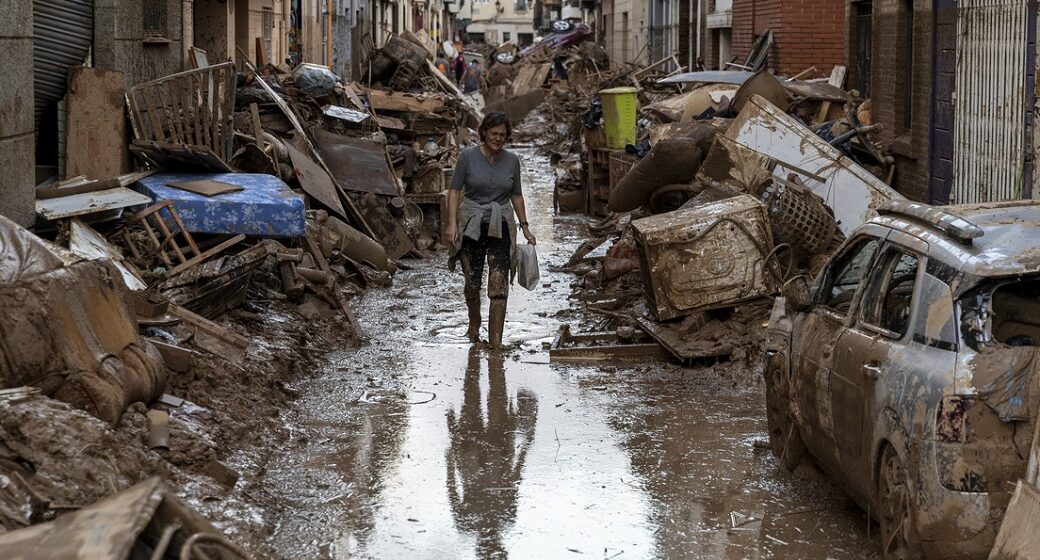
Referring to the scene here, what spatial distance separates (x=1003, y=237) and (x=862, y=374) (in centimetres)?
85

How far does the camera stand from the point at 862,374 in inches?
222

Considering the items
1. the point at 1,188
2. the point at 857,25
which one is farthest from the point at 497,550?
the point at 857,25

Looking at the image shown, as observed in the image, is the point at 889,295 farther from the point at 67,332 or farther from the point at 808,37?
the point at 808,37

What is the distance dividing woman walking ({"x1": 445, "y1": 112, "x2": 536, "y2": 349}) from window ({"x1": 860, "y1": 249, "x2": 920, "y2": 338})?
4576 mm

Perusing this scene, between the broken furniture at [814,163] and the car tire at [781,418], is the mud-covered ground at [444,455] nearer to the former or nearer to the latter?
the car tire at [781,418]

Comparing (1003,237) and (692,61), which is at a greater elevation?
(692,61)

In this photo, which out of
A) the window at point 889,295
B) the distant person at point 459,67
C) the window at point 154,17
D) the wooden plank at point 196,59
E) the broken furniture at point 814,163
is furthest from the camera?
the distant person at point 459,67

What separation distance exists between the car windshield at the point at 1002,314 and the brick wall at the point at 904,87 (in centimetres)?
919

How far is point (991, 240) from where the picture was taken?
526 cm

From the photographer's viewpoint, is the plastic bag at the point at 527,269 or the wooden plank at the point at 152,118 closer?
the plastic bag at the point at 527,269

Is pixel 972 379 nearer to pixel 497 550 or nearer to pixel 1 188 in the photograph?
pixel 497 550

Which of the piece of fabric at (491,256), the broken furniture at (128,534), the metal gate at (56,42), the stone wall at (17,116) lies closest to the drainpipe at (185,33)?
the metal gate at (56,42)

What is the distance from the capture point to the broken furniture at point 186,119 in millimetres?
11664

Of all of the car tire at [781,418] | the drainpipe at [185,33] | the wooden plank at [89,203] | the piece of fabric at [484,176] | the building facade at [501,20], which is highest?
the building facade at [501,20]
